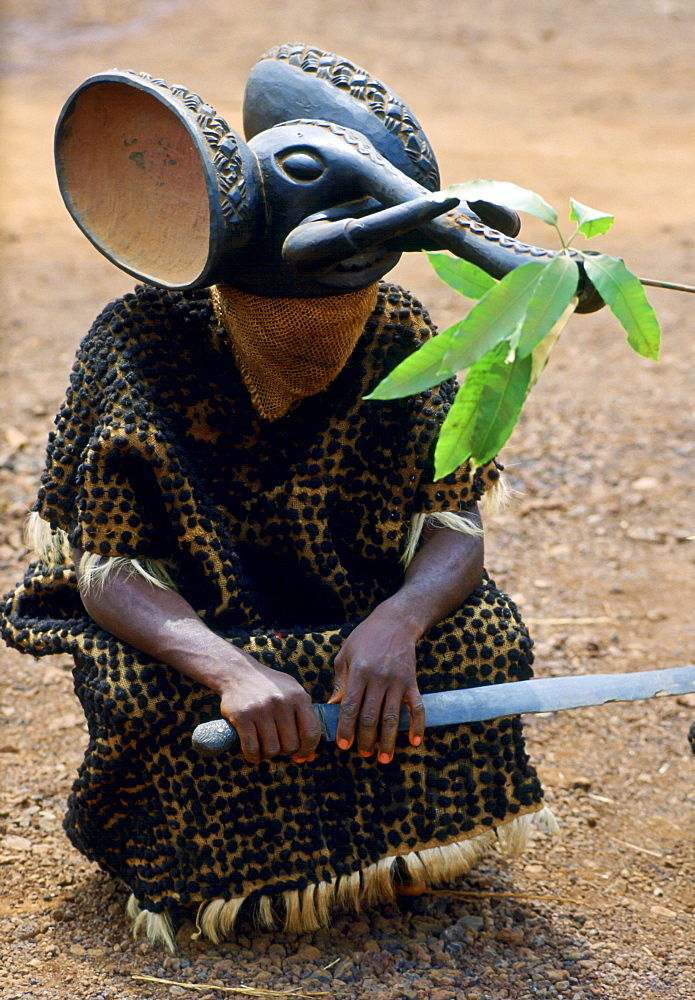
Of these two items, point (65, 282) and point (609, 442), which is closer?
point (609, 442)

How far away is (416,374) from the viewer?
1.51m

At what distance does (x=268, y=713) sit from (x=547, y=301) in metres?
0.88

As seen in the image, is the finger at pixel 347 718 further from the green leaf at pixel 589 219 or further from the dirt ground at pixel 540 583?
the green leaf at pixel 589 219

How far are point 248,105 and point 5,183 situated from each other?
6.17 meters

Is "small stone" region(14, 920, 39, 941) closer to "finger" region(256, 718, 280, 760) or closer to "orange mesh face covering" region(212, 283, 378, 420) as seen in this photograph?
"finger" region(256, 718, 280, 760)

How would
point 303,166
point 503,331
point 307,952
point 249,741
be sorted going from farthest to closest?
point 307,952
point 249,741
point 303,166
point 503,331

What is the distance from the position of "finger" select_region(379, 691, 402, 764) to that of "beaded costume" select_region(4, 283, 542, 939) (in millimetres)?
107

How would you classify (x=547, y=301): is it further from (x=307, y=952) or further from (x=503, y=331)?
(x=307, y=952)

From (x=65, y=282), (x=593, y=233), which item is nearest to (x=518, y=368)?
(x=593, y=233)

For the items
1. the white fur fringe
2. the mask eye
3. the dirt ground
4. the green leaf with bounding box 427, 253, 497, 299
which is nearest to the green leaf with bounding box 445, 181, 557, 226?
the green leaf with bounding box 427, 253, 497, 299

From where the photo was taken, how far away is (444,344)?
4.89ft

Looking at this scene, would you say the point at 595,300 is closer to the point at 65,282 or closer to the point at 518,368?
the point at 518,368

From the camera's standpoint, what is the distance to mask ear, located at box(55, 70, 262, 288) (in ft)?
6.00

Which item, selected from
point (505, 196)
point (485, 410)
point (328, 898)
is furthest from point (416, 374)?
point (328, 898)
